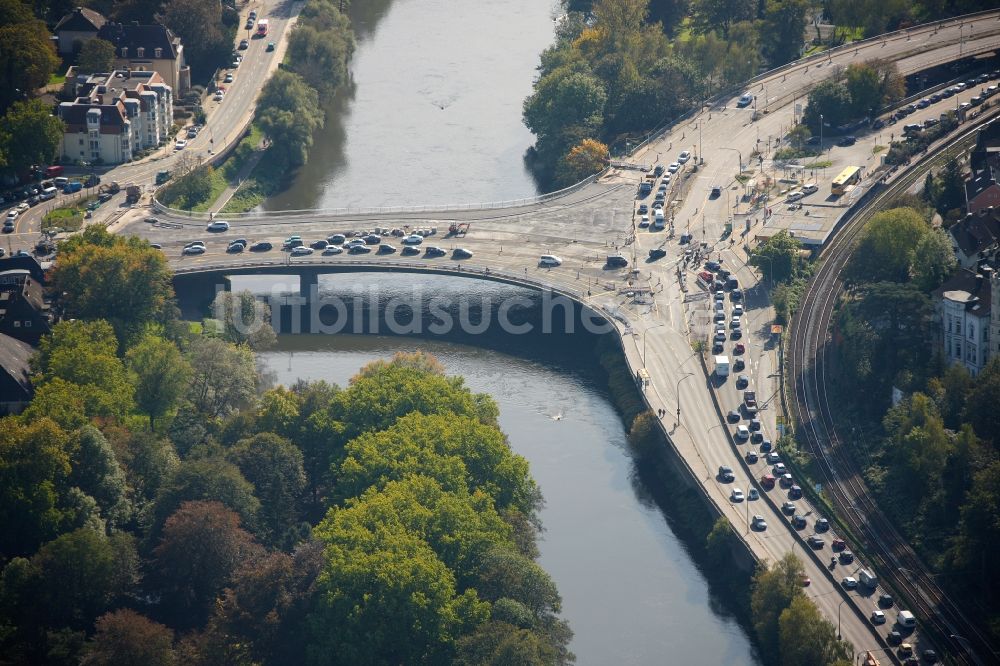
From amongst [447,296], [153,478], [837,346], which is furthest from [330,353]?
[837,346]

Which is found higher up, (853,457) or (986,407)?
(986,407)

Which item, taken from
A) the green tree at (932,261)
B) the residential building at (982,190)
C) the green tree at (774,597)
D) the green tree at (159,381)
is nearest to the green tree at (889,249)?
the green tree at (932,261)

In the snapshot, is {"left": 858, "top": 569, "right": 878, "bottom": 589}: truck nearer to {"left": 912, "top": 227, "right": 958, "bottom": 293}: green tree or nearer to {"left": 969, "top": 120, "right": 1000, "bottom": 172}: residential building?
{"left": 912, "top": 227, "right": 958, "bottom": 293}: green tree

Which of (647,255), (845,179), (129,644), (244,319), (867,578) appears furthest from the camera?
(845,179)

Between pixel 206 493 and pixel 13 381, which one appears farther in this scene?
pixel 13 381

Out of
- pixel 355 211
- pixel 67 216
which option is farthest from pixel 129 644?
pixel 355 211

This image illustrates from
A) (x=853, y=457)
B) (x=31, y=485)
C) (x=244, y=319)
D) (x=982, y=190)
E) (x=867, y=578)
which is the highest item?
(x=982, y=190)

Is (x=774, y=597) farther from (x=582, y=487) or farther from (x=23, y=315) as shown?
(x=23, y=315)
